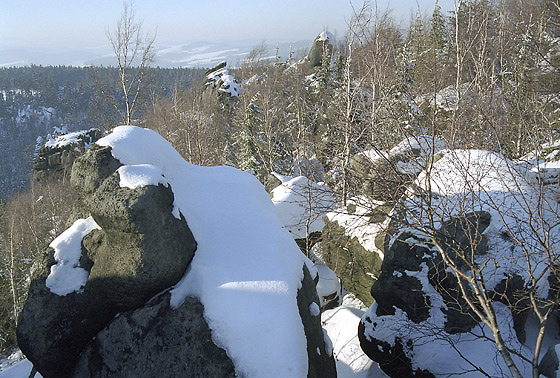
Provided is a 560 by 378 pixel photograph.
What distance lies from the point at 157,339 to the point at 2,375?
605cm

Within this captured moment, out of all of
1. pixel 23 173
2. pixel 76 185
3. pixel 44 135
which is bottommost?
pixel 23 173

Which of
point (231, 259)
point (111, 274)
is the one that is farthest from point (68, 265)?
point (231, 259)

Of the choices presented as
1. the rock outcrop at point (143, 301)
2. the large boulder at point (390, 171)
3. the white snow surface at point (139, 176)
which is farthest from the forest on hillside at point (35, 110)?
the large boulder at point (390, 171)

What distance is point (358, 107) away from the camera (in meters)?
4.67

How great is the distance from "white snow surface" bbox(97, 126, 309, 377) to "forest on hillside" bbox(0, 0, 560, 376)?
154cm

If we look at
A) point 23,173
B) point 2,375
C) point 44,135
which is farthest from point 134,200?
point 44,135

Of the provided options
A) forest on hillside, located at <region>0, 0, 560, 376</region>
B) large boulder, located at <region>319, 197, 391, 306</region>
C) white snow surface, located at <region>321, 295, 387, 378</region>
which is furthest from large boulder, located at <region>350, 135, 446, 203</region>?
white snow surface, located at <region>321, 295, 387, 378</region>

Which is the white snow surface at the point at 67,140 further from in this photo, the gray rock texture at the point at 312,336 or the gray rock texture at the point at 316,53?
the gray rock texture at the point at 312,336

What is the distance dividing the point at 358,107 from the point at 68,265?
508cm

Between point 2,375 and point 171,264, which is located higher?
point 171,264

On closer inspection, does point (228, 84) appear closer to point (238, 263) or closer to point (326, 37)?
point (326, 37)

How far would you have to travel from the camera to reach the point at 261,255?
522cm

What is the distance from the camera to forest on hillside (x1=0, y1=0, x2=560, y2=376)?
218 inches

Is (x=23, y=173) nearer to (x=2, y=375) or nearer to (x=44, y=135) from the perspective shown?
(x=44, y=135)
